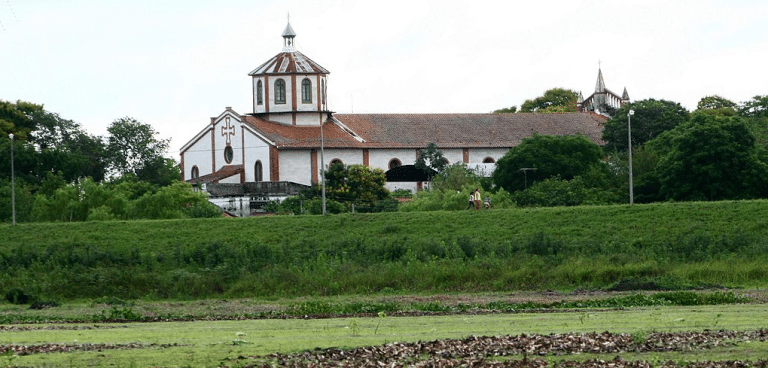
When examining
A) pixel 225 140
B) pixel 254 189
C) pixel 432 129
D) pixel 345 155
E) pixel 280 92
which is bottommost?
pixel 254 189

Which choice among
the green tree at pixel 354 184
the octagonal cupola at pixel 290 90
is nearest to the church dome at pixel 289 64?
the octagonal cupola at pixel 290 90

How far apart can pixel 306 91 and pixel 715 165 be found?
41428 millimetres

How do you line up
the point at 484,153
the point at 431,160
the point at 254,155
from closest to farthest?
the point at 254,155 < the point at 431,160 < the point at 484,153

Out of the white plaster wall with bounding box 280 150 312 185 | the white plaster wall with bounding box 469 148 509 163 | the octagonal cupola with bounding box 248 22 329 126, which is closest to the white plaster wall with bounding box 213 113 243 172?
the octagonal cupola with bounding box 248 22 329 126

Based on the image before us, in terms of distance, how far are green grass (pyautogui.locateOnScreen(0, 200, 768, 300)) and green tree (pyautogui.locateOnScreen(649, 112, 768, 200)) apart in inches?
940

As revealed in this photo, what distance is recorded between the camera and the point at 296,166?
107000mm

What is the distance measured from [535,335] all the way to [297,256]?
27.2 meters

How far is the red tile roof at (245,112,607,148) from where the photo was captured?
358ft

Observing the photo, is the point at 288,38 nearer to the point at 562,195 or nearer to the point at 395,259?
the point at 562,195

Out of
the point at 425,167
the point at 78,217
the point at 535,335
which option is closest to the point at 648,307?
the point at 535,335

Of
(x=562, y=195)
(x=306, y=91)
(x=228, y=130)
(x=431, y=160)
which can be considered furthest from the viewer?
(x=306, y=91)

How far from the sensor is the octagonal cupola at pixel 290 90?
110688 mm

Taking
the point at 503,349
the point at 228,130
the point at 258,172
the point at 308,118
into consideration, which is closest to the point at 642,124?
the point at 308,118

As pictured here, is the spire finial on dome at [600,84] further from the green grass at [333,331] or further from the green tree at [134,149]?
the green grass at [333,331]
